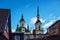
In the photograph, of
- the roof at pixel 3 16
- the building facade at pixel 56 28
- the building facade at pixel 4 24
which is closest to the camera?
the building facade at pixel 4 24

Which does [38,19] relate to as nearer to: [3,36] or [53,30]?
[53,30]

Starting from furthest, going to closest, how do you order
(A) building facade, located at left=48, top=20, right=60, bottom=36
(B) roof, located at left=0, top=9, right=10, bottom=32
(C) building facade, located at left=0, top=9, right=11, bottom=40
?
(A) building facade, located at left=48, top=20, right=60, bottom=36 < (B) roof, located at left=0, top=9, right=10, bottom=32 < (C) building facade, located at left=0, top=9, right=11, bottom=40

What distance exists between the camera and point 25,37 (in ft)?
179

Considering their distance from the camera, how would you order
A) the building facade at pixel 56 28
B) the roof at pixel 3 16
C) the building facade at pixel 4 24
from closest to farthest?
the building facade at pixel 4 24 → the roof at pixel 3 16 → the building facade at pixel 56 28

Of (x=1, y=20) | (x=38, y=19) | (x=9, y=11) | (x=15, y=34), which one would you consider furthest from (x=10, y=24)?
(x=38, y=19)

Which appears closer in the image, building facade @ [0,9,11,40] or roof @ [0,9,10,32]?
building facade @ [0,9,11,40]

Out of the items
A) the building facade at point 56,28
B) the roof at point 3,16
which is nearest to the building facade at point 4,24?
the roof at point 3,16

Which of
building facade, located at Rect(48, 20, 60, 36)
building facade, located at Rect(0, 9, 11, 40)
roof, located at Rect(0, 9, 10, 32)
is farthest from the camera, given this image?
building facade, located at Rect(48, 20, 60, 36)

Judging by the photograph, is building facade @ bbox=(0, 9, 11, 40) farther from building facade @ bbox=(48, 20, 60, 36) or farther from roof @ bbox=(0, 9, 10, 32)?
building facade @ bbox=(48, 20, 60, 36)

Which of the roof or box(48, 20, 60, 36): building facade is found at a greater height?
the roof

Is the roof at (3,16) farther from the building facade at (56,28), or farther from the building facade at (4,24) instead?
the building facade at (56,28)

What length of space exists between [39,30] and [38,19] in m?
4.37

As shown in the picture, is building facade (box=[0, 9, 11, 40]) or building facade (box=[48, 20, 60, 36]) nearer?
Answer: building facade (box=[0, 9, 11, 40])

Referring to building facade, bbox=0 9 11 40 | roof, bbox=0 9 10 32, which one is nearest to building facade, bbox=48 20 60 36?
building facade, bbox=0 9 11 40
